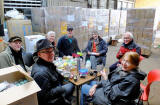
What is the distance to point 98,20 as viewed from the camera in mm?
6020

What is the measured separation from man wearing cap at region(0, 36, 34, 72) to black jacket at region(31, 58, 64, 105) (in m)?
0.82

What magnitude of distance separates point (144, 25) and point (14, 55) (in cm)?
482

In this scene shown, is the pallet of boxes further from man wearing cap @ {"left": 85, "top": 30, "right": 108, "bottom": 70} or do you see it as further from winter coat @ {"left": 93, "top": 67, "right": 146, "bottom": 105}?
winter coat @ {"left": 93, "top": 67, "right": 146, "bottom": 105}

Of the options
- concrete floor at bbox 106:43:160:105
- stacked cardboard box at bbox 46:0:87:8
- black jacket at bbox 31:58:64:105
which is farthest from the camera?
stacked cardboard box at bbox 46:0:87:8

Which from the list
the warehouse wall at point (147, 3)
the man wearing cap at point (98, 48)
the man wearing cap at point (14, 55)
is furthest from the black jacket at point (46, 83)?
the warehouse wall at point (147, 3)

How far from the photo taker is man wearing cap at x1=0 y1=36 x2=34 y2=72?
2.11 metres

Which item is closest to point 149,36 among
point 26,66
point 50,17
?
point 50,17

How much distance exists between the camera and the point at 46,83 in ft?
4.95

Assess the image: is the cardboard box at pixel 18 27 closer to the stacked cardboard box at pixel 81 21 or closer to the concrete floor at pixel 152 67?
the stacked cardboard box at pixel 81 21

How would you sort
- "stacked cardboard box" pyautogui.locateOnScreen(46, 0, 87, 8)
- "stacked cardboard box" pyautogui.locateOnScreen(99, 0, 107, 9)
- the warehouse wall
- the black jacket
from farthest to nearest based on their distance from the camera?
the warehouse wall
"stacked cardboard box" pyautogui.locateOnScreen(99, 0, 107, 9)
"stacked cardboard box" pyautogui.locateOnScreen(46, 0, 87, 8)
the black jacket

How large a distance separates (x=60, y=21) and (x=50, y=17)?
0.37m

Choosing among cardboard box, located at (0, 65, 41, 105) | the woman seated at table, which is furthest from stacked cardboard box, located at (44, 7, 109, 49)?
cardboard box, located at (0, 65, 41, 105)

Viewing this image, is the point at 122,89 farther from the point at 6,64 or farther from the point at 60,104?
the point at 6,64

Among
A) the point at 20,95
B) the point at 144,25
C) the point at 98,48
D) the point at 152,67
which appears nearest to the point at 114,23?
the point at 144,25
